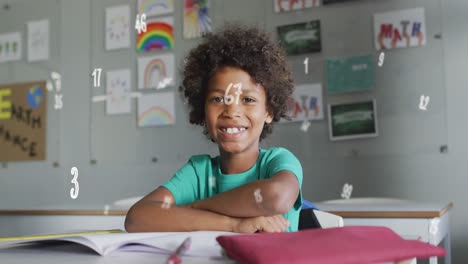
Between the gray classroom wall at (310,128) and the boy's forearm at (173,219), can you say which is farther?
the gray classroom wall at (310,128)

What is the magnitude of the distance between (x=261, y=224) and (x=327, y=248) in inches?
9.6

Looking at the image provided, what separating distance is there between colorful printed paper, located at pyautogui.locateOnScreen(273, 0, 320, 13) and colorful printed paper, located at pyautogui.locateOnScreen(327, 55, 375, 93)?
0.21m

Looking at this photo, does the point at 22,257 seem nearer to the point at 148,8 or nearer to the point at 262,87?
the point at 262,87

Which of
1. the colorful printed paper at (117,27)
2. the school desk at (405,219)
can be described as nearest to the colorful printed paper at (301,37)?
the colorful printed paper at (117,27)

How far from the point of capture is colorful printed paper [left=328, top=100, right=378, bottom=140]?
5.57 feet

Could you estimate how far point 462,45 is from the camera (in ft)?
5.28

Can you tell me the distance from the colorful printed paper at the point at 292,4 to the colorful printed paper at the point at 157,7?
1.23 feet

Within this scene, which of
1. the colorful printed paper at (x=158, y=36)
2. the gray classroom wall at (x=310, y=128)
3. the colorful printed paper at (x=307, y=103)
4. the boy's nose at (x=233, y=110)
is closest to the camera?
the boy's nose at (x=233, y=110)

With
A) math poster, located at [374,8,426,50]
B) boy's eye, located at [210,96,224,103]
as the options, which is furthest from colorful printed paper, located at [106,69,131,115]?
boy's eye, located at [210,96,224,103]

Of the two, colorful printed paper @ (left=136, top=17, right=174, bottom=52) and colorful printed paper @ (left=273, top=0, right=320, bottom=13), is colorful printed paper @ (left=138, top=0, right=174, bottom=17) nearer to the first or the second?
colorful printed paper @ (left=136, top=17, right=174, bottom=52)

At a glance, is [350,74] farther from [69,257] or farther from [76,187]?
[69,257]

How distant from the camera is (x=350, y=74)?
1.72m

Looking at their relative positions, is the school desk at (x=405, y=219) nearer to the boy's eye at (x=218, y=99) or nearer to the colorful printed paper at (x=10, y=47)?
the boy's eye at (x=218, y=99)

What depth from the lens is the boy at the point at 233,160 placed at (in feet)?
1.93
